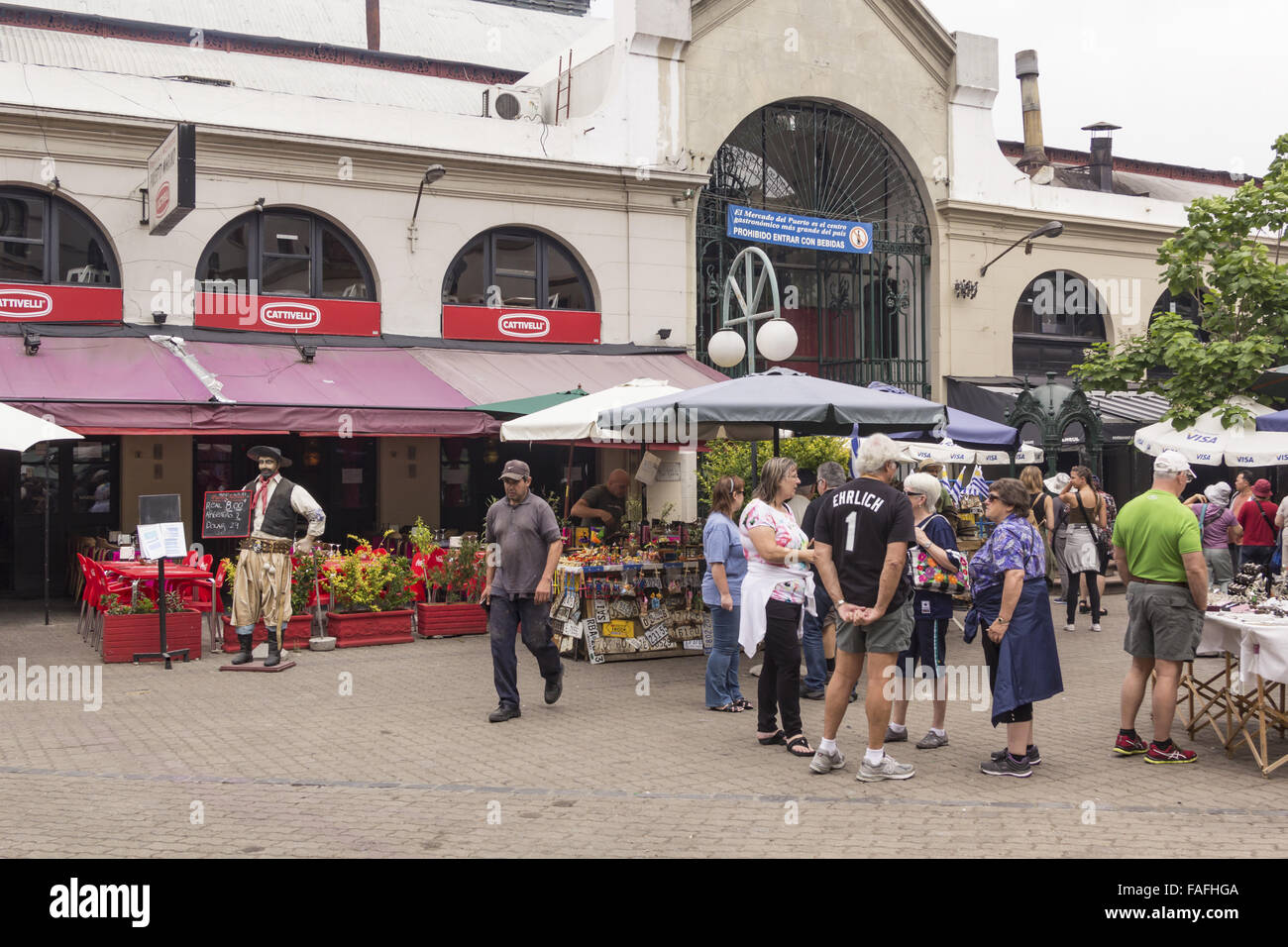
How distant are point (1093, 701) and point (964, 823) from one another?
377 cm

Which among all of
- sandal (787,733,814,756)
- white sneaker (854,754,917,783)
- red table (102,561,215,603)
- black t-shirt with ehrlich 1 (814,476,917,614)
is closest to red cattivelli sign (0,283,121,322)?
red table (102,561,215,603)

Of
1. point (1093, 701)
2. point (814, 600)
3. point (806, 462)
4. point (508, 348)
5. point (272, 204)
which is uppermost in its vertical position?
point (272, 204)

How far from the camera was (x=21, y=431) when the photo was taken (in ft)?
35.9

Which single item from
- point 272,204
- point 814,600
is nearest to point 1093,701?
point 814,600

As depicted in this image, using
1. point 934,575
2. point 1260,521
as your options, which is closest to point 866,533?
point 934,575

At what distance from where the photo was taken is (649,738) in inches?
314

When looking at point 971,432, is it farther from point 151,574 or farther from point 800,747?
point 151,574

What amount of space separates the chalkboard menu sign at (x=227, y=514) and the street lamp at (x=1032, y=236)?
15155 mm

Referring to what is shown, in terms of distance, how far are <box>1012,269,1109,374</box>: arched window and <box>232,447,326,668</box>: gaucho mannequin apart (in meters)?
16.2

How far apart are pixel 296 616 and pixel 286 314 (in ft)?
19.8

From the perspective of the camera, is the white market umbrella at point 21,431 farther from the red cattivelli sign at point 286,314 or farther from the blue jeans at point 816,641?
the blue jeans at point 816,641

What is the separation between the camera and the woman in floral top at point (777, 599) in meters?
7.44

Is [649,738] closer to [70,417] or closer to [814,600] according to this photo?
[814,600]

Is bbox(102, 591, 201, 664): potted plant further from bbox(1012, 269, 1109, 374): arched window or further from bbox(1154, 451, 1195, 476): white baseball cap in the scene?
bbox(1012, 269, 1109, 374): arched window
